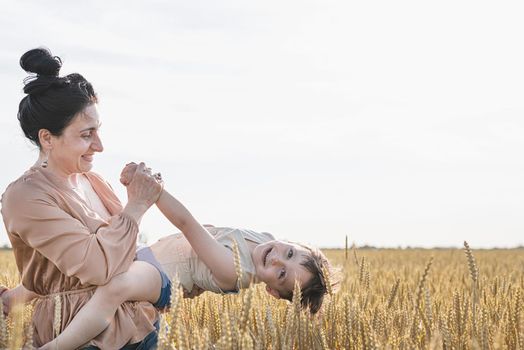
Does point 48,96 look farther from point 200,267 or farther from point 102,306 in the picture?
point 200,267

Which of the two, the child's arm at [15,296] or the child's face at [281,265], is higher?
the child's face at [281,265]

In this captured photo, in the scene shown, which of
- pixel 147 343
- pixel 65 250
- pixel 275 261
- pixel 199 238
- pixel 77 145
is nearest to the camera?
pixel 65 250

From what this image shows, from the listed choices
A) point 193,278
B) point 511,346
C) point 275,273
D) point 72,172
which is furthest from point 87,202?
point 511,346

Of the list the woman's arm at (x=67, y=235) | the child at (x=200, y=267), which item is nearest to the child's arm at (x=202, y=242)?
the child at (x=200, y=267)

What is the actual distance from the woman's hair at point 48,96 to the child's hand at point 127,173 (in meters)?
0.31

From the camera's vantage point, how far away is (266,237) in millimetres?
3555

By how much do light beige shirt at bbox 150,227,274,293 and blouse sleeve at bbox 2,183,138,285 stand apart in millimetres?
652

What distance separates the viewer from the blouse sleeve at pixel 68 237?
2.53 m

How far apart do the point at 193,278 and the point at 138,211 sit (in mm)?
690

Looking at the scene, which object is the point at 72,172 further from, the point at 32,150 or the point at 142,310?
the point at 142,310

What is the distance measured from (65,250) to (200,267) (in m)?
0.85

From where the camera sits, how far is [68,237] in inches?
100

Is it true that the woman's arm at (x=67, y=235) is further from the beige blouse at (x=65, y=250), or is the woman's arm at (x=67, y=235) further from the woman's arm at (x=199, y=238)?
the woman's arm at (x=199, y=238)

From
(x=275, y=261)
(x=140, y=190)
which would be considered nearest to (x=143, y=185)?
(x=140, y=190)
